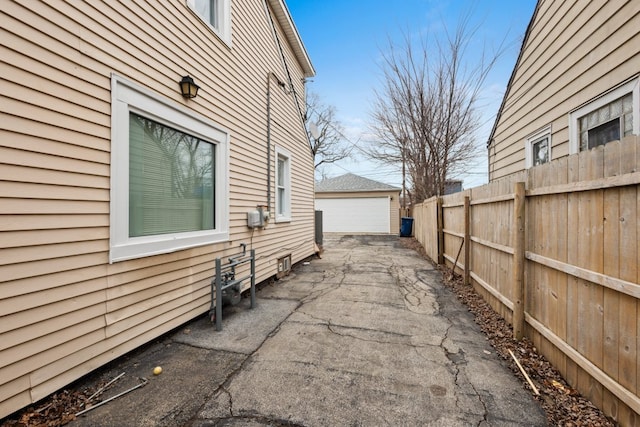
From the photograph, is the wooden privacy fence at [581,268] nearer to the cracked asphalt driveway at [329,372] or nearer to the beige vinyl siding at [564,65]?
the cracked asphalt driveway at [329,372]

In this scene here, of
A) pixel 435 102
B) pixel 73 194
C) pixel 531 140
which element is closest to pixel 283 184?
pixel 73 194

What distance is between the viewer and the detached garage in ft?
55.3

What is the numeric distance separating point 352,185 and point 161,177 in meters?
15.8

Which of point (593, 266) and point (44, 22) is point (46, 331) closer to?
point (44, 22)

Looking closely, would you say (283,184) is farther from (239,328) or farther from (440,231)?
(440,231)

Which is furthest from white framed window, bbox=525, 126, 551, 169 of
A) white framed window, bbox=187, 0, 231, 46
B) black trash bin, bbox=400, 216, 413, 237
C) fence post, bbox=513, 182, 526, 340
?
black trash bin, bbox=400, 216, 413, 237

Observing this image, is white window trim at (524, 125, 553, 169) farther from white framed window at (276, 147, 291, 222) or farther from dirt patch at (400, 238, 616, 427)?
white framed window at (276, 147, 291, 222)

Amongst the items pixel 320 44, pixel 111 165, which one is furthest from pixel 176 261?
pixel 320 44

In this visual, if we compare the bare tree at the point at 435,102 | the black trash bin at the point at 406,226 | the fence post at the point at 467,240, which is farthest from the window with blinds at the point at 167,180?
the black trash bin at the point at 406,226

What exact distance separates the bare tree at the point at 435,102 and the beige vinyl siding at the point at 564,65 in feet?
11.4

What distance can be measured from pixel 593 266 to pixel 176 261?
3905mm

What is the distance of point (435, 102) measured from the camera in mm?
9703

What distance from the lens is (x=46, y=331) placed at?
6.70ft

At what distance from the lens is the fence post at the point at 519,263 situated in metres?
2.97
